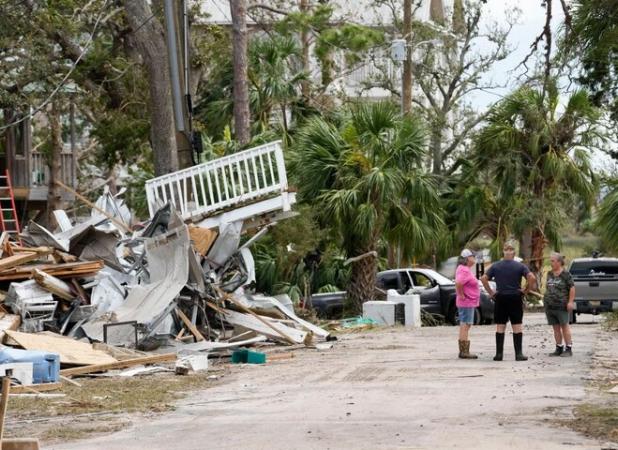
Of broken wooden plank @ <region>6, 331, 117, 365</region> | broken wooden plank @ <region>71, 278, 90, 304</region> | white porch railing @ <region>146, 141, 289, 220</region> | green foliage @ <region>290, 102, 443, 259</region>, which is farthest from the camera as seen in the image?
green foliage @ <region>290, 102, 443, 259</region>

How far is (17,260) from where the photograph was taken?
73.7 feet

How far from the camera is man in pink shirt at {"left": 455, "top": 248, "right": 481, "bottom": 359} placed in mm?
19469

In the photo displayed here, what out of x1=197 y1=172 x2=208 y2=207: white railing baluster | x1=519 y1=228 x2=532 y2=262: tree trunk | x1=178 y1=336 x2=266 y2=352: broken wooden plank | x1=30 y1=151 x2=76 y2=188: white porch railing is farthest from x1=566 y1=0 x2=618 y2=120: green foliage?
x1=30 y1=151 x2=76 y2=188: white porch railing

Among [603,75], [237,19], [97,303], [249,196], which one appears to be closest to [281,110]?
[237,19]

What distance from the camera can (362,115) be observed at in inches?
1253

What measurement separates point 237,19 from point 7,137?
404 inches

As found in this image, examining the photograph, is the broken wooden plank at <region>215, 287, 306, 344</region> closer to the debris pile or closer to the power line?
the debris pile

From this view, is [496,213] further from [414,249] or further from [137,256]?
[137,256]

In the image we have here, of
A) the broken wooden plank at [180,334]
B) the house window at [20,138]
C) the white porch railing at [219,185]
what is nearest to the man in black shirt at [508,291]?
the broken wooden plank at [180,334]

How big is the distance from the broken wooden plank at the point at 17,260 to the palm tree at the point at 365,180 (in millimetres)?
9453

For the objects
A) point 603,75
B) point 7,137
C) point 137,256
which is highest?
point 7,137

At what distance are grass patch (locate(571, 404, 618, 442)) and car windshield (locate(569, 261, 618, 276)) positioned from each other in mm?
20784

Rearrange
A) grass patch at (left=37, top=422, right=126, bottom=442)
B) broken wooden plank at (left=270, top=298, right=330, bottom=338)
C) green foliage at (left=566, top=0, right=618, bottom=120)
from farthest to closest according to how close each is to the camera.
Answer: broken wooden plank at (left=270, top=298, right=330, bottom=338), green foliage at (left=566, top=0, right=618, bottom=120), grass patch at (left=37, top=422, right=126, bottom=442)

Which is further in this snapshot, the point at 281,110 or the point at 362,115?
the point at 281,110
